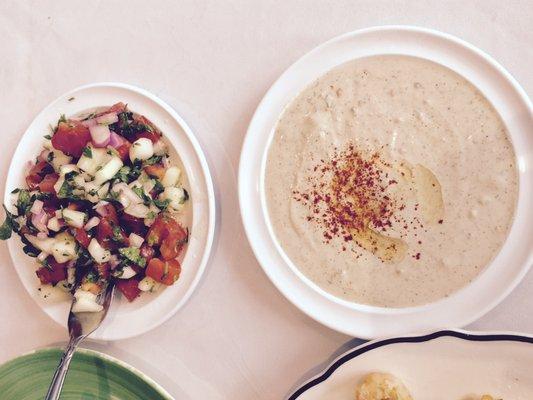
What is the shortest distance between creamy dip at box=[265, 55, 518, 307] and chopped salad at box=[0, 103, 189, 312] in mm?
325

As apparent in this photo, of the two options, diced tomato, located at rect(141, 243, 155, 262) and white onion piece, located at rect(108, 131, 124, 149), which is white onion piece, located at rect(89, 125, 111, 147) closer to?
white onion piece, located at rect(108, 131, 124, 149)

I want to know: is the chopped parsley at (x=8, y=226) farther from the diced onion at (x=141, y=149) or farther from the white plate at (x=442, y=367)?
the white plate at (x=442, y=367)

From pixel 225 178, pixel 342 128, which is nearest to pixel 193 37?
pixel 225 178

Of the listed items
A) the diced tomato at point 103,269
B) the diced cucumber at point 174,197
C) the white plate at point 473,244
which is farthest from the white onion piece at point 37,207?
the white plate at point 473,244

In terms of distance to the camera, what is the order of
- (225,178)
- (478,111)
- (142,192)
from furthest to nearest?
1. (225,178)
2. (142,192)
3. (478,111)

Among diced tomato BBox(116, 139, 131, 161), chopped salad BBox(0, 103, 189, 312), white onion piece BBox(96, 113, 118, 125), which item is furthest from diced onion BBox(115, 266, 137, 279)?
white onion piece BBox(96, 113, 118, 125)

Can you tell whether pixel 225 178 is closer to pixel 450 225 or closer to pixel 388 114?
pixel 388 114

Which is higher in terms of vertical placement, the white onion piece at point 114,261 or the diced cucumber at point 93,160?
the diced cucumber at point 93,160

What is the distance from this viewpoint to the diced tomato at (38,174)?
1.67m

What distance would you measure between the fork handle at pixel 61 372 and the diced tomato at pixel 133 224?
1.19ft

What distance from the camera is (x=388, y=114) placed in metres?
1.45

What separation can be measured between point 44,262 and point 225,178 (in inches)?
22.8

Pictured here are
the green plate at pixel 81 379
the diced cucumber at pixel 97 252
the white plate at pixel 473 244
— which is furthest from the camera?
the green plate at pixel 81 379

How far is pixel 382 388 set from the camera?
1418mm
